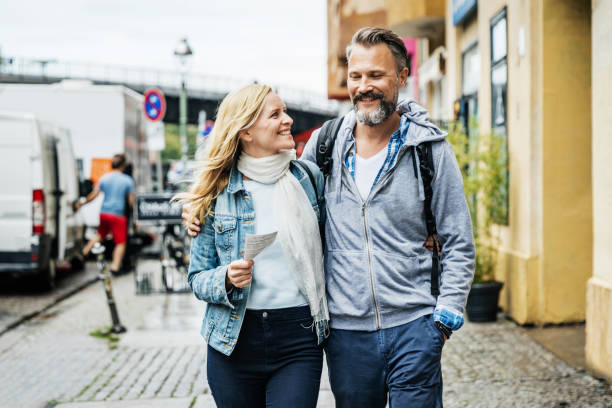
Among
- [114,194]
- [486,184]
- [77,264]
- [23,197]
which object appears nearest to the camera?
[486,184]

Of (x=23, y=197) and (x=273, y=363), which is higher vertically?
(x=23, y=197)

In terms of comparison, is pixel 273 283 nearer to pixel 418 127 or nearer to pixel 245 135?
pixel 245 135

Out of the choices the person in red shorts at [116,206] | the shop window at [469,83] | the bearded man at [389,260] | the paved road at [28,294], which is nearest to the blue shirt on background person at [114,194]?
the person in red shorts at [116,206]

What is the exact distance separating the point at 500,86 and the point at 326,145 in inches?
228

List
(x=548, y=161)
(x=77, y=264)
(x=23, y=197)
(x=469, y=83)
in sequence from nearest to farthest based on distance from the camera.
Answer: (x=548, y=161) → (x=23, y=197) → (x=469, y=83) → (x=77, y=264)

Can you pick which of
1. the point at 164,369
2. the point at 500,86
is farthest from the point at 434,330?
the point at 500,86

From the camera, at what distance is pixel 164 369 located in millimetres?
6211

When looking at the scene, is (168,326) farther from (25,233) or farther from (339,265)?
(339,265)

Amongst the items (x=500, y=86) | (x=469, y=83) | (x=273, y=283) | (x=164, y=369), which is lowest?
(x=164, y=369)

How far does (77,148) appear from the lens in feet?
49.2

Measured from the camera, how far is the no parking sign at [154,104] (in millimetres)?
14484

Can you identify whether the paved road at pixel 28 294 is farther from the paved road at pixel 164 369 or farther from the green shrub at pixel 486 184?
the green shrub at pixel 486 184

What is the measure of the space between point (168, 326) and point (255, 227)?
537 cm

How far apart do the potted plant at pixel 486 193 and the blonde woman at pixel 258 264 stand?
202 inches
